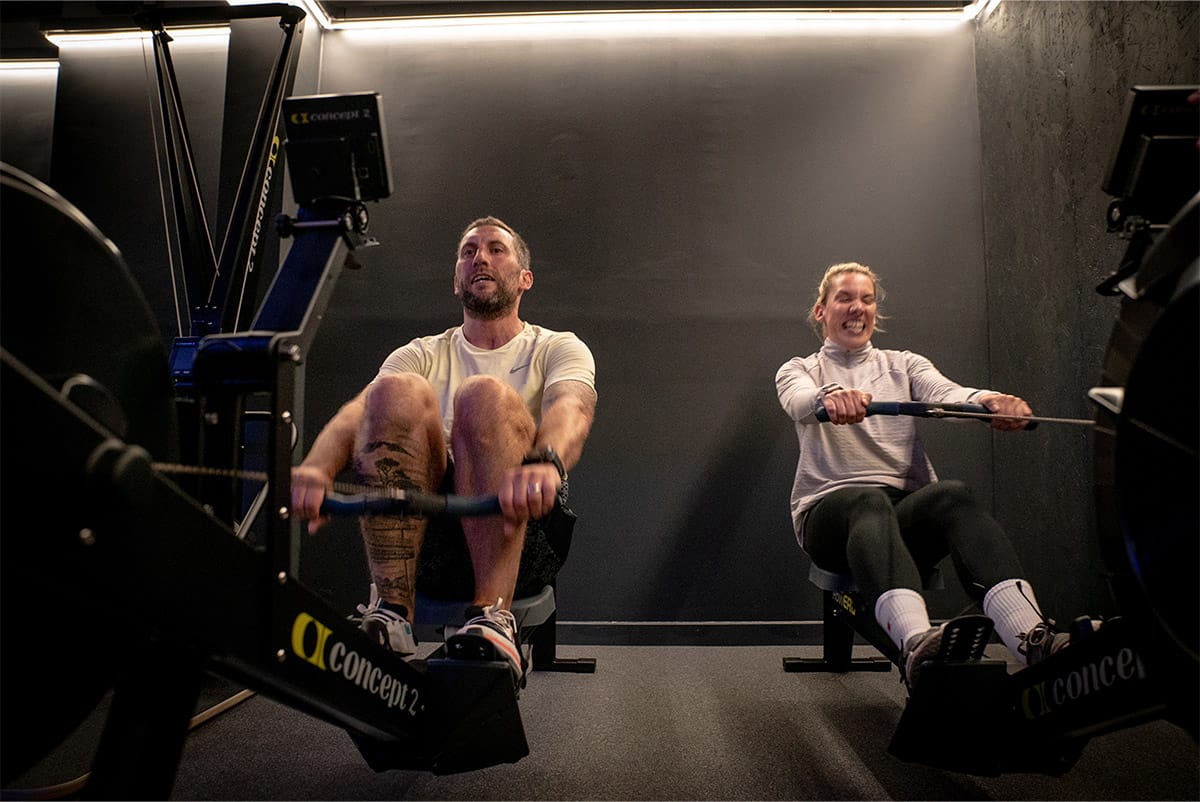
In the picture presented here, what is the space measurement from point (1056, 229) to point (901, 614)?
5.60ft

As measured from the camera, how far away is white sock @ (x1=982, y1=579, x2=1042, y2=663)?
160 centimetres

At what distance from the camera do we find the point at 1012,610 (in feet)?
5.36

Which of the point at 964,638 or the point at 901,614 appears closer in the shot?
the point at 964,638

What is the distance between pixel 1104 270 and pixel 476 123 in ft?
7.74

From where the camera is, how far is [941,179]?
123 inches

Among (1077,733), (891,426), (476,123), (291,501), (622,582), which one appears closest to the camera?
(291,501)

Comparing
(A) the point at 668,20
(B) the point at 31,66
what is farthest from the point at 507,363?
(B) the point at 31,66

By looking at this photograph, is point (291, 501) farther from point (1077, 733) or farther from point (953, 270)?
point (953, 270)

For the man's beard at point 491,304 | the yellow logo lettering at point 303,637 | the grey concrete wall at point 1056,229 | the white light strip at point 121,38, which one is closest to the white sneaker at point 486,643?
the yellow logo lettering at point 303,637

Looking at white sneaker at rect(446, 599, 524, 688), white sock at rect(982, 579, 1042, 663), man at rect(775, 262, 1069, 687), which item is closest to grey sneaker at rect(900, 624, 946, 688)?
man at rect(775, 262, 1069, 687)

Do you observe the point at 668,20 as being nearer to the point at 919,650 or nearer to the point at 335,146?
the point at 335,146

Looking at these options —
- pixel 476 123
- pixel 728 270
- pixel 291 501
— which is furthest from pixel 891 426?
pixel 476 123

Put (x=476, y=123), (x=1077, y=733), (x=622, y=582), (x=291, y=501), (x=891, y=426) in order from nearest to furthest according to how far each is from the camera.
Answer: (x=291, y=501), (x=1077, y=733), (x=891, y=426), (x=622, y=582), (x=476, y=123)

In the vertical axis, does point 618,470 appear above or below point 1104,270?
below
